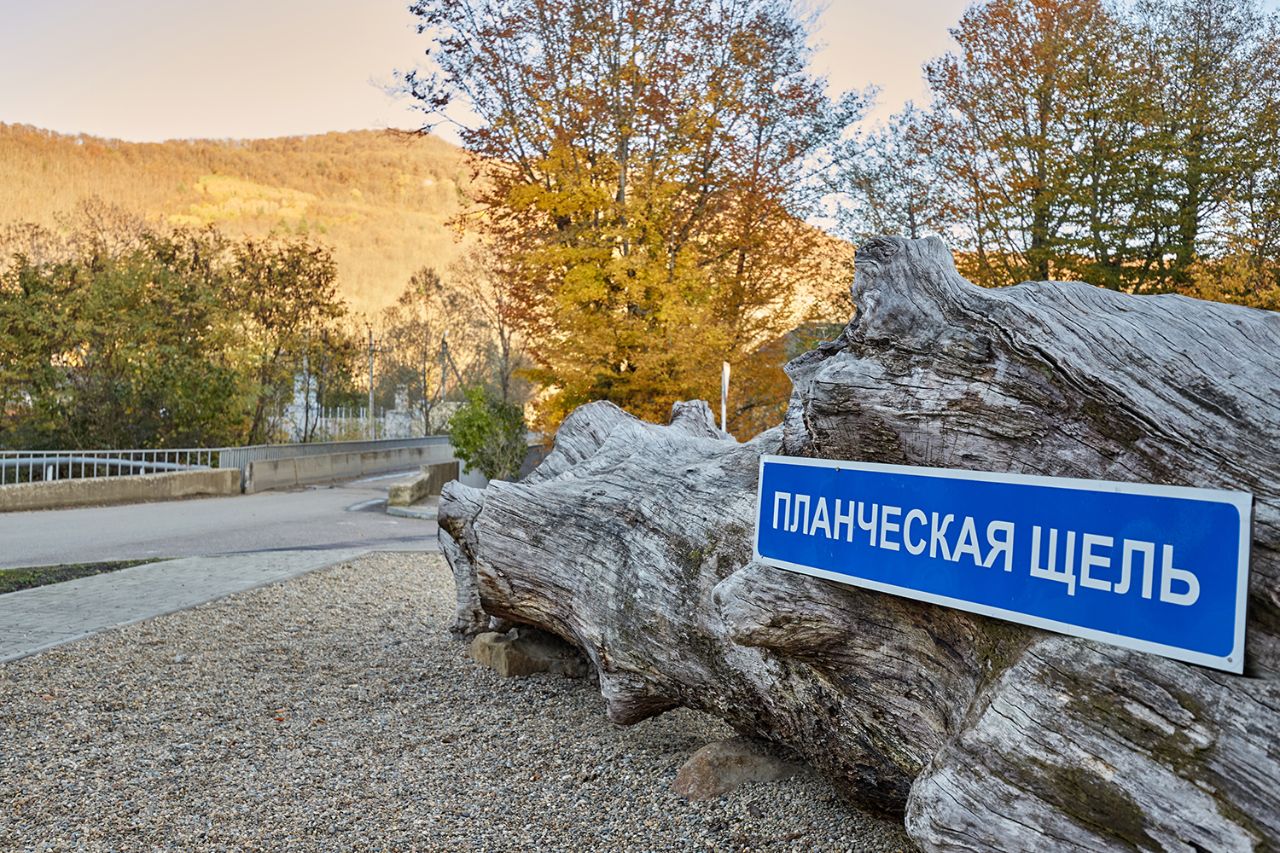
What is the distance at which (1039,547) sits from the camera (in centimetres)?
214

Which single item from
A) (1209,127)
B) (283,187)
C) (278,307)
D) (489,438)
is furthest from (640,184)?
(283,187)

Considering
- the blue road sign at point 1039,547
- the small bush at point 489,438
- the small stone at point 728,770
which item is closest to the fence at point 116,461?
the small bush at point 489,438

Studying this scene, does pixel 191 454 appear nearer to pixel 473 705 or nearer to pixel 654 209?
pixel 654 209

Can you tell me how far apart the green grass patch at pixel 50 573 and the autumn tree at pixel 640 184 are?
6517mm

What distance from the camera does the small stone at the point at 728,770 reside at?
3867 mm

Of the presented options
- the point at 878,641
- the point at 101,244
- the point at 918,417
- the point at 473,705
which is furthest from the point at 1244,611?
the point at 101,244

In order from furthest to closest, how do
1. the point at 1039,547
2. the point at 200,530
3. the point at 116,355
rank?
the point at 116,355 → the point at 200,530 → the point at 1039,547

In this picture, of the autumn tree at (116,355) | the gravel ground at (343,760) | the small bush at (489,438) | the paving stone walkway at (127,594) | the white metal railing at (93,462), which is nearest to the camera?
the gravel ground at (343,760)

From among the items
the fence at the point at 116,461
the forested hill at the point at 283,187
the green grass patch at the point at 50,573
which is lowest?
the green grass patch at the point at 50,573

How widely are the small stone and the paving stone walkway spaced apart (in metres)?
4.61

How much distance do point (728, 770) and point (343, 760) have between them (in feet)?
5.74

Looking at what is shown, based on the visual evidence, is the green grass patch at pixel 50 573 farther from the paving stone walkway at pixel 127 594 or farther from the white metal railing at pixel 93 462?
the white metal railing at pixel 93 462

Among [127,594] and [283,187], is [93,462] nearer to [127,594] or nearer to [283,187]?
[127,594]

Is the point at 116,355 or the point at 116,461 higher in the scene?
the point at 116,355
